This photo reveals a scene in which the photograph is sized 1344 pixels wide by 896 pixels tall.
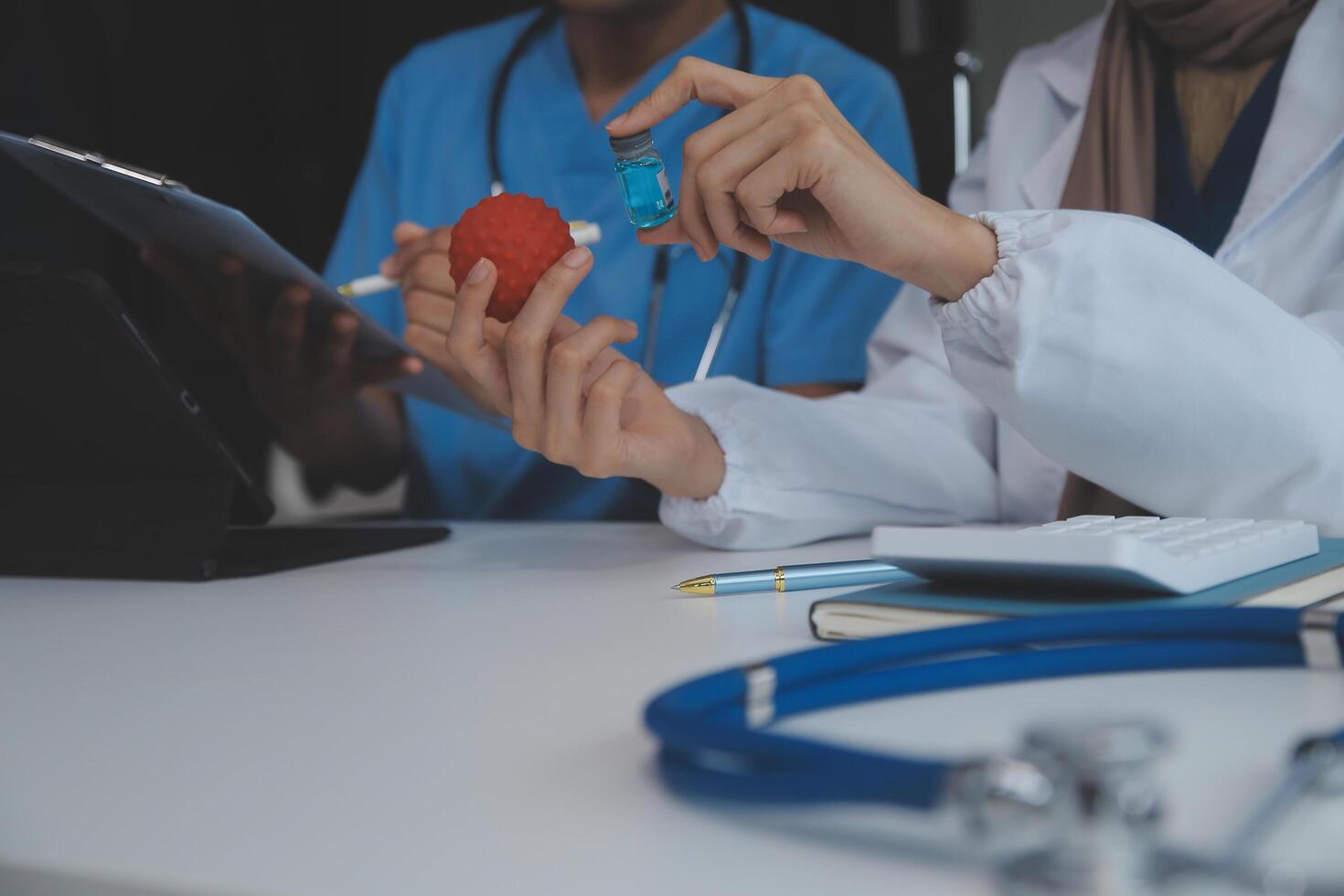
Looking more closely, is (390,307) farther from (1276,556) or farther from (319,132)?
(1276,556)

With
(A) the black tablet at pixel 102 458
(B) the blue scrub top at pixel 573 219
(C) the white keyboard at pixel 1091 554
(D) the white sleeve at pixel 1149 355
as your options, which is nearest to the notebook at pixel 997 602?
(C) the white keyboard at pixel 1091 554

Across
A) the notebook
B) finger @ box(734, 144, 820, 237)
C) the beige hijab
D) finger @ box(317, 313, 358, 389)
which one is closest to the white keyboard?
the notebook

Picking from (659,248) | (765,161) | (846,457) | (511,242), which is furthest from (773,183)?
(659,248)

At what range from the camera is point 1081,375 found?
27.6 inches

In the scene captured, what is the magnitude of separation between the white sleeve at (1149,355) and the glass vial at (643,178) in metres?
0.19

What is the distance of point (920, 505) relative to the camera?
0.97 metres

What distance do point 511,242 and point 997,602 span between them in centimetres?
38

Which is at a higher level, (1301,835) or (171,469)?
(171,469)

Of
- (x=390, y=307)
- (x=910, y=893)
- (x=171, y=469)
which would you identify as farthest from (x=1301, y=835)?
(x=390, y=307)

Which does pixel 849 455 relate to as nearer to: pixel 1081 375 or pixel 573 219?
pixel 1081 375

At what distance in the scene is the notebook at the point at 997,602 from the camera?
0.44 m

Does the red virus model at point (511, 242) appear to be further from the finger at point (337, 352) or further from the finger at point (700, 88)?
the finger at point (337, 352)

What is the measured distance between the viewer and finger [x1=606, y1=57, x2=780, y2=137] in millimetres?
711

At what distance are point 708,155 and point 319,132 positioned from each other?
4.48 ft
